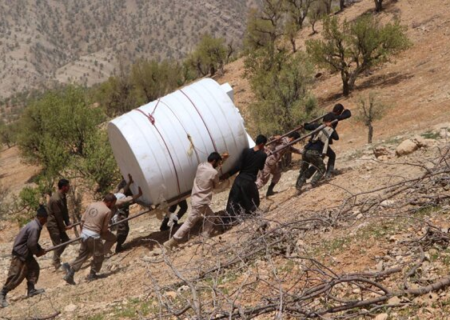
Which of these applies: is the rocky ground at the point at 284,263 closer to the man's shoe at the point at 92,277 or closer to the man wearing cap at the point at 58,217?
the man's shoe at the point at 92,277

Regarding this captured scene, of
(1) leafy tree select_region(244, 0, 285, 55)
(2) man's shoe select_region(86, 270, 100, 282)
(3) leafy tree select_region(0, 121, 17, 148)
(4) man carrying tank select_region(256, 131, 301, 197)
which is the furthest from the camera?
(3) leafy tree select_region(0, 121, 17, 148)

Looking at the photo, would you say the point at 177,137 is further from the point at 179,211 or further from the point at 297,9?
the point at 297,9

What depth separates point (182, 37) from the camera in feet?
297

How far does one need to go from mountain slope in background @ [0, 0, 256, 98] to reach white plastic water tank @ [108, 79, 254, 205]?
237ft

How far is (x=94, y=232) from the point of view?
24.8 feet

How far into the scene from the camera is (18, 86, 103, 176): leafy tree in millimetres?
21234

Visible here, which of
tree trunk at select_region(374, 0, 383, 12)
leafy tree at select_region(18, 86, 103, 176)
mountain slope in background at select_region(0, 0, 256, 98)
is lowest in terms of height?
leafy tree at select_region(18, 86, 103, 176)

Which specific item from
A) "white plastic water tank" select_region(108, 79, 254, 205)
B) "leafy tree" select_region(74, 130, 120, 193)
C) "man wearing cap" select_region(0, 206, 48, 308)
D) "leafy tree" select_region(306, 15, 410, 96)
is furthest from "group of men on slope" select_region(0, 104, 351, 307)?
"leafy tree" select_region(306, 15, 410, 96)

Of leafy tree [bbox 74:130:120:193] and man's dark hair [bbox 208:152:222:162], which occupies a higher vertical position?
man's dark hair [bbox 208:152:222:162]

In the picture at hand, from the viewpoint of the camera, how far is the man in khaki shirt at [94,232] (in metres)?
7.51

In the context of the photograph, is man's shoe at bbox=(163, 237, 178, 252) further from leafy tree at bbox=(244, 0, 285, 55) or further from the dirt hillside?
leafy tree at bbox=(244, 0, 285, 55)

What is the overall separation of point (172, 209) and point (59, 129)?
57.0 feet

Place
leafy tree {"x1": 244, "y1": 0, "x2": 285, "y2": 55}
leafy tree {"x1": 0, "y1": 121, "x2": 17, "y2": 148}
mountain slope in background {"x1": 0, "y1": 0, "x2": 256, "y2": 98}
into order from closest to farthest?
leafy tree {"x1": 244, "y1": 0, "x2": 285, "y2": 55} < leafy tree {"x1": 0, "y1": 121, "x2": 17, "y2": 148} < mountain slope in background {"x1": 0, "y1": 0, "x2": 256, "y2": 98}

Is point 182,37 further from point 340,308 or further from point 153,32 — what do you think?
point 340,308
